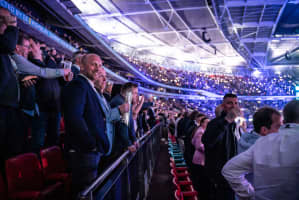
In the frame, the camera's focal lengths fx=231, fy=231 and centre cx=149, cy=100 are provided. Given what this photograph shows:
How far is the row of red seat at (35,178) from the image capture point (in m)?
1.92

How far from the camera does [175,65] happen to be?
41.2 meters

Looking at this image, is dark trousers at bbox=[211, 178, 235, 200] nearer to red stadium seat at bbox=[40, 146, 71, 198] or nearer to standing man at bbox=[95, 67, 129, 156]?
standing man at bbox=[95, 67, 129, 156]

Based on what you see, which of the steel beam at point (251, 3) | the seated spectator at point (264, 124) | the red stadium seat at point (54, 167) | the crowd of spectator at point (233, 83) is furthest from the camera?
the crowd of spectator at point (233, 83)

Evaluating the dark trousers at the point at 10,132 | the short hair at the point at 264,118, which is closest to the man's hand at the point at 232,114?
the short hair at the point at 264,118

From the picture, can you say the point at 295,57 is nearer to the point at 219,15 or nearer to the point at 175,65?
the point at 175,65

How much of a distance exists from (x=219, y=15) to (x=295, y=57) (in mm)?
26612

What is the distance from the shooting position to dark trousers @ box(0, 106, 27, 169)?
1962 mm

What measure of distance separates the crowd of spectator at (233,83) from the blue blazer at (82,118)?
3578 centimetres

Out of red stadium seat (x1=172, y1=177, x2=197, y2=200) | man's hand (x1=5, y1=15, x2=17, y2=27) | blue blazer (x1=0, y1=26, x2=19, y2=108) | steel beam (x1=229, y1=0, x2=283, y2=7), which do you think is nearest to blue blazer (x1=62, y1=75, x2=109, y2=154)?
blue blazer (x1=0, y1=26, x2=19, y2=108)

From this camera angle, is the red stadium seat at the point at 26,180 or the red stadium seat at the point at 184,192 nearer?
the red stadium seat at the point at 26,180

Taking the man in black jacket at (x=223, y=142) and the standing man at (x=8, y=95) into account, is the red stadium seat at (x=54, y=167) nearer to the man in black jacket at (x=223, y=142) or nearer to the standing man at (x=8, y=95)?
the standing man at (x=8, y=95)

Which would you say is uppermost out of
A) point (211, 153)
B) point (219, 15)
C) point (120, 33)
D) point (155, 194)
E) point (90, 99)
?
point (120, 33)

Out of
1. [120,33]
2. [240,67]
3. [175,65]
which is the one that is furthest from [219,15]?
[240,67]

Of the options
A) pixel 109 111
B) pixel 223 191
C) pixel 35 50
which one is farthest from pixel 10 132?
pixel 223 191
